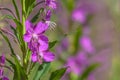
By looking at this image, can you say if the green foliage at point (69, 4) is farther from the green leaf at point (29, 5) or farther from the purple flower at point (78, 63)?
the green leaf at point (29, 5)

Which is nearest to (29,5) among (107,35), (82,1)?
(82,1)

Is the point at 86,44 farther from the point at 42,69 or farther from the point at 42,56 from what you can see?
the point at 42,56

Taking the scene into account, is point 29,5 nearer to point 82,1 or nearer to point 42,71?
point 42,71

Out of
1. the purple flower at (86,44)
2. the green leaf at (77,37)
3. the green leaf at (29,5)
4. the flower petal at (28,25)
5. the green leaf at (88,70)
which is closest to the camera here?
the flower petal at (28,25)

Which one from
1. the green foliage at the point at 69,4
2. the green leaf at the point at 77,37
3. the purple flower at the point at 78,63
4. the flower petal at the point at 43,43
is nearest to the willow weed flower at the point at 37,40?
the flower petal at the point at 43,43

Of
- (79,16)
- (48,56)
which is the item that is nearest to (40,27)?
(48,56)

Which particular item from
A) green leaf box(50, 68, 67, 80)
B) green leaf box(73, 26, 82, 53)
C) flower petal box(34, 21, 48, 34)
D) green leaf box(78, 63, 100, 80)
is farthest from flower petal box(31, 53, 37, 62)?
green leaf box(73, 26, 82, 53)
